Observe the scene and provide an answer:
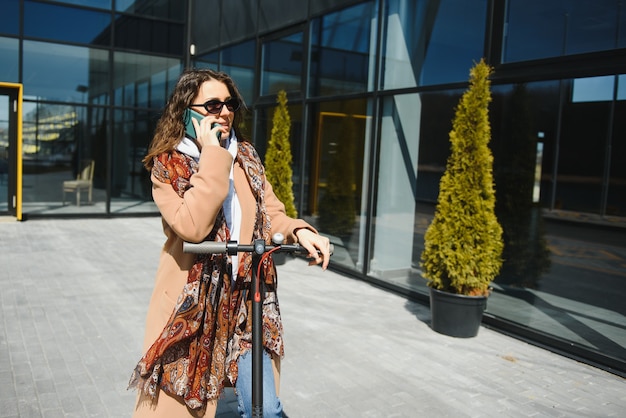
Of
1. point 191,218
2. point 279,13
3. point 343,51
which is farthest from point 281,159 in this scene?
point 191,218

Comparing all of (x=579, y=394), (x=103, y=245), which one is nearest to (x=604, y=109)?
(x=579, y=394)

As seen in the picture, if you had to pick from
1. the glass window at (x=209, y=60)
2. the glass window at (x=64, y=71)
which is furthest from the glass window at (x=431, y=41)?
the glass window at (x=64, y=71)

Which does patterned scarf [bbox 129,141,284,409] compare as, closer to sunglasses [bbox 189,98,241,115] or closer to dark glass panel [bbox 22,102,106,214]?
sunglasses [bbox 189,98,241,115]

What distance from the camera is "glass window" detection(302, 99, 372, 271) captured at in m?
8.22

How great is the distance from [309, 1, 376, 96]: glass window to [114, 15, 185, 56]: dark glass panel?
6.44 m

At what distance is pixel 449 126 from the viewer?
7.17 metres

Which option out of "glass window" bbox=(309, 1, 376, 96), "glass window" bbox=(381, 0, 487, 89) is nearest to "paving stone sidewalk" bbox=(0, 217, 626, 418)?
"glass window" bbox=(381, 0, 487, 89)

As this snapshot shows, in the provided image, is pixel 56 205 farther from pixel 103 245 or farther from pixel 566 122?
pixel 566 122

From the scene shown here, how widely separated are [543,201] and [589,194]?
1.84ft

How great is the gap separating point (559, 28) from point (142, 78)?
428 inches

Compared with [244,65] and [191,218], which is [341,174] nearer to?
[244,65]

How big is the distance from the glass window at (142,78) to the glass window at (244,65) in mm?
2662

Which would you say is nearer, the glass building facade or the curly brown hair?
the curly brown hair

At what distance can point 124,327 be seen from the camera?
536 centimetres
